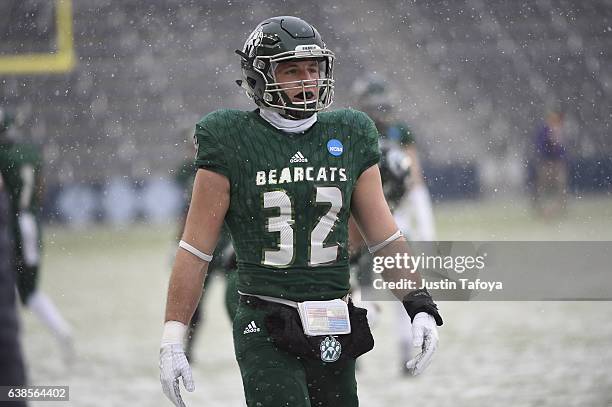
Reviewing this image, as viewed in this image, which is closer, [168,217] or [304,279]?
[304,279]

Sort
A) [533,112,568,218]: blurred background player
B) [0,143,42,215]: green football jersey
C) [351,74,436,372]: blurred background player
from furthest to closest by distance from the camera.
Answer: [533,112,568,218]: blurred background player, [0,143,42,215]: green football jersey, [351,74,436,372]: blurred background player

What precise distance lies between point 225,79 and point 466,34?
246 inches

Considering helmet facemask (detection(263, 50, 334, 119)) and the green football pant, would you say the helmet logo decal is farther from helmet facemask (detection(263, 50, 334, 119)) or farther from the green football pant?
the green football pant

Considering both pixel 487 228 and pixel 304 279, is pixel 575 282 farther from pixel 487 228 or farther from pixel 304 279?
pixel 487 228

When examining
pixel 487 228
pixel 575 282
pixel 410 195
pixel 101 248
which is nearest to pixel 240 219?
pixel 575 282

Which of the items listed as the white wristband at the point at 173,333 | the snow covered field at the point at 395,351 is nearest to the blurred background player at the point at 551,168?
the snow covered field at the point at 395,351

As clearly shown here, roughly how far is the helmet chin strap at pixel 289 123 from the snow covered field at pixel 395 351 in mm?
2969

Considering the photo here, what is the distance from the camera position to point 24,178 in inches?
313

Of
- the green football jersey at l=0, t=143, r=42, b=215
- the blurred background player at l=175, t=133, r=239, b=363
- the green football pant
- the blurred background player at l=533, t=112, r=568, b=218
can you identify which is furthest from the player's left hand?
the blurred background player at l=533, t=112, r=568, b=218

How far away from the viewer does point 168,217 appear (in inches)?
769

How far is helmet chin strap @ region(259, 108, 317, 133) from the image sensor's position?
152 inches

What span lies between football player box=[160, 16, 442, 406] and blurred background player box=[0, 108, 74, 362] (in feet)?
13.9

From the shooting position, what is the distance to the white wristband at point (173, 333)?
12.3 ft

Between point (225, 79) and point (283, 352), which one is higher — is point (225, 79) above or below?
above
